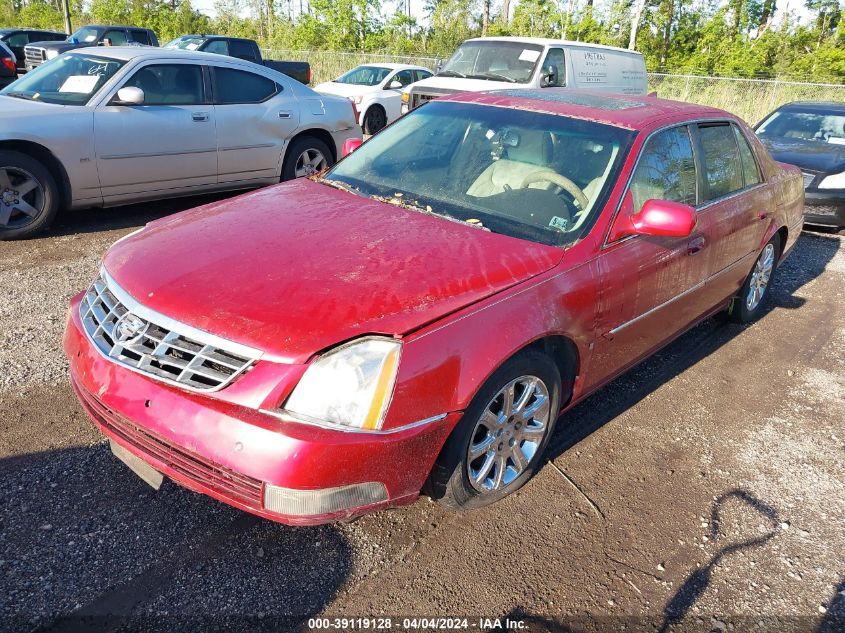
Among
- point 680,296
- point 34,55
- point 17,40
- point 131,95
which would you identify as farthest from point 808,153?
point 17,40

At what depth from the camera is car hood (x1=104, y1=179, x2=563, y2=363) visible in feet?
7.67

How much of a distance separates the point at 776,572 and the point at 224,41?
16.3m

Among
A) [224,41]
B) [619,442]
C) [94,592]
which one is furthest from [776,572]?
[224,41]

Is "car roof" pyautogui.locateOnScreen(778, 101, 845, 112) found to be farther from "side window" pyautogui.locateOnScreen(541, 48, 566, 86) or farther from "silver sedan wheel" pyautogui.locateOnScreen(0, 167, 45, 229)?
"silver sedan wheel" pyautogui.locateOnScreen(0, 167, 45, 229)

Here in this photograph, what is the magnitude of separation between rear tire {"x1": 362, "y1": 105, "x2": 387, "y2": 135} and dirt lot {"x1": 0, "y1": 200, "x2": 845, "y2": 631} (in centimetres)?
1088

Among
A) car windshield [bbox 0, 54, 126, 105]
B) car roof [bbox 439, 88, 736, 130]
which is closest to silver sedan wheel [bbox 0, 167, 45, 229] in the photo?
car windshield [bbox 0, 54, 126, 105]

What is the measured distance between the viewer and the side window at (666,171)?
3443 mm

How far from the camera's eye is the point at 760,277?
537 cm

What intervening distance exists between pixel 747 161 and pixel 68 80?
599 centimetres

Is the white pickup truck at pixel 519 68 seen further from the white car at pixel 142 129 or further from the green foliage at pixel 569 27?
the green foliage at pixel 569 27

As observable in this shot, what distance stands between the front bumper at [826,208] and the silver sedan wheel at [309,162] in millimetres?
5961

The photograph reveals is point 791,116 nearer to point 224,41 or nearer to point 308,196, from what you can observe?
point 308,196

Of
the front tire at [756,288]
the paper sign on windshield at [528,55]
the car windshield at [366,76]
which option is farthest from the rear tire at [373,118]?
the front tire at [756,288]

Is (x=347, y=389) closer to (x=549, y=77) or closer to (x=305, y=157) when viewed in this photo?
(x=305, y=157)
